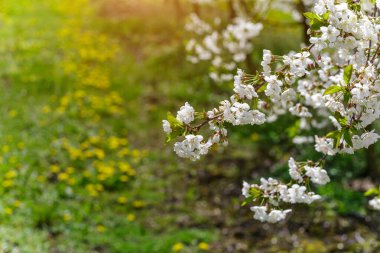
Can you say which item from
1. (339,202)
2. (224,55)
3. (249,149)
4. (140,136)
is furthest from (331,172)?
(140,136)

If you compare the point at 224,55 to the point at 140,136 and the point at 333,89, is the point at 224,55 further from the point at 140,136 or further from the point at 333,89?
the point at 333,89

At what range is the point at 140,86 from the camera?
9258mm

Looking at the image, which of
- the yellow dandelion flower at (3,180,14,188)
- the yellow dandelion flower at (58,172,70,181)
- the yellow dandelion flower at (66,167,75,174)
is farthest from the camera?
the yellow dandelion flower at (66,167,75,174)

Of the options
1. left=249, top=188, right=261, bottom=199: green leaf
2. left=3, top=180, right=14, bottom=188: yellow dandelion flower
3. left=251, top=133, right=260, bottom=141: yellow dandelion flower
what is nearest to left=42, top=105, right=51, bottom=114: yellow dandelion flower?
left=3, top=180, right=14, bottom=188: yellow dandelion flower

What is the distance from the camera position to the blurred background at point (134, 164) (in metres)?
5.25

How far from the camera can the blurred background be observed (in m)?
5.25

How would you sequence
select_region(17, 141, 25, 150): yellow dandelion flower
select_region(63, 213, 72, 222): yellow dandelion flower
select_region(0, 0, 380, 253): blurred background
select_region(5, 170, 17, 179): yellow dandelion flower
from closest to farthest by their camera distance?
select_region(0, 0, 380, 253): blurred background → select_region(63, 213, 72, 222): yellow dandelion flower → select_region(5, 170, 17, 179): yellow dandelion flower → select_region(17, 141, 25, 150): yellow dandelion flower

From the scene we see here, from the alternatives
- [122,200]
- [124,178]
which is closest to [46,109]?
[124,178]

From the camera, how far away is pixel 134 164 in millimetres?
6926

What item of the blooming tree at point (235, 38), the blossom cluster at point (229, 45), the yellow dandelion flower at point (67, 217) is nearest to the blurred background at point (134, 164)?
the yellow dandelion flower at point (67, 217)

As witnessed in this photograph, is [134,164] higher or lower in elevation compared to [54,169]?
higher

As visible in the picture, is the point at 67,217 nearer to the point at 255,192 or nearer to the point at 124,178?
the point at 124,178

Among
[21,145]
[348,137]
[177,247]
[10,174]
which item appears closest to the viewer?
[348,137]

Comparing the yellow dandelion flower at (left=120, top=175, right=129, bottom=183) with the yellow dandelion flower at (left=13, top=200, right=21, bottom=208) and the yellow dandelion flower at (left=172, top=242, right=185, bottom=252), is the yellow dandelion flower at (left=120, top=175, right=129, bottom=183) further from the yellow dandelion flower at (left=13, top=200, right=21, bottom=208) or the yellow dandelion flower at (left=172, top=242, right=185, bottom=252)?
the yellow dandelion flower at (left=172, top=242, right=185, bottom=252)
